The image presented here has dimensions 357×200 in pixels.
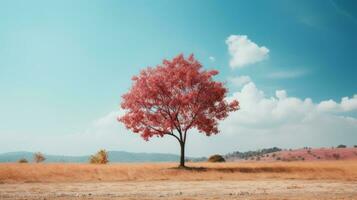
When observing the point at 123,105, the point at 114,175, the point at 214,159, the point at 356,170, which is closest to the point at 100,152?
the point at 214,159

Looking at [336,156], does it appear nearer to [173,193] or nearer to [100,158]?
[100,158]

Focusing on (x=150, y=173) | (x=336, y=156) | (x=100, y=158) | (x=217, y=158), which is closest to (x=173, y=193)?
(x=150, y=173)

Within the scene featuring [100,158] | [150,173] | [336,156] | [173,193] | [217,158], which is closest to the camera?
[173,193]

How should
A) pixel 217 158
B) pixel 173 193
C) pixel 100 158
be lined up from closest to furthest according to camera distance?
pixel 173 193 → pixel 217 158 → pixel 100 158

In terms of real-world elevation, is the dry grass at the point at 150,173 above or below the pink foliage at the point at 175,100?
below

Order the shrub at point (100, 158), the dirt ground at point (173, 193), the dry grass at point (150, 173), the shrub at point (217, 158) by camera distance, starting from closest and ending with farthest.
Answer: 1. the dirt ground at point (173, 193)
2. the dry grass at point (150, 173)
3. the shrub at point (217, 158)
4. the shrub at point (100, 158)

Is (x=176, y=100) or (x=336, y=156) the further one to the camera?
(x=336, y=156)

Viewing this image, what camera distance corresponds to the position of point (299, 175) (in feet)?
133

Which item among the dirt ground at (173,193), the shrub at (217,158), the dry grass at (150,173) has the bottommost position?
the dirt ground at (173,193)

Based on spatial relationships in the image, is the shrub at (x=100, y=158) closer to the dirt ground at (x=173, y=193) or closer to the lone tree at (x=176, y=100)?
the lone tree at (x=176, y=100)

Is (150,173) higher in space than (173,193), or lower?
higher

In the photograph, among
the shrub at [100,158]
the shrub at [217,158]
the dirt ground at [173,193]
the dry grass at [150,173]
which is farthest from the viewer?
the shrub at [100,158]

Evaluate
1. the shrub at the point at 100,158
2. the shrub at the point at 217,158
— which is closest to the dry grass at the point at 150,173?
the shrub at the point at 217,158

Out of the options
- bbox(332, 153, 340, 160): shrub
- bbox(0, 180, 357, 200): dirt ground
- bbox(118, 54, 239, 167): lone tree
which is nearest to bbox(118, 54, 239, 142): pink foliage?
bbox(118, 54, 239, 167): lone tree
